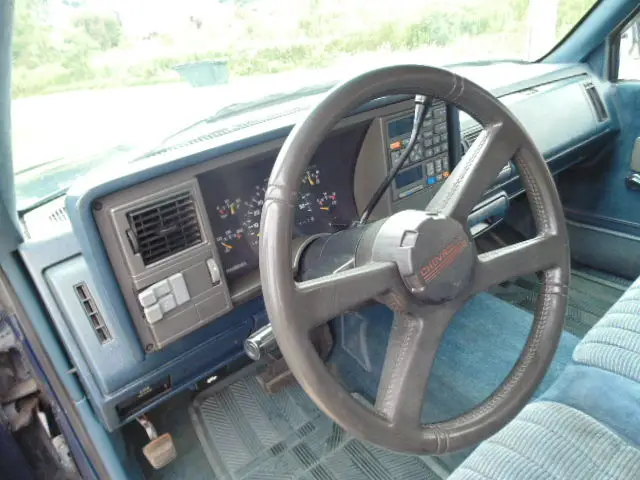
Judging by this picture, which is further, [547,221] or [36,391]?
[36,391]

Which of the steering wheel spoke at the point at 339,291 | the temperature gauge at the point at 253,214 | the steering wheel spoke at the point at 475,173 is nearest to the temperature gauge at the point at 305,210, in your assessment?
the temperature gauge at the point at 253,214

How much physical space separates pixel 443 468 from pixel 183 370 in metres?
0.85

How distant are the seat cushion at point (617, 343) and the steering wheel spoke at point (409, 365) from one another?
1.08ft

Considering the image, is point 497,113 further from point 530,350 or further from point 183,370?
point 183,370

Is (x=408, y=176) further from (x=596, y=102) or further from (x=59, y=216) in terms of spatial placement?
(x=596, y=102)

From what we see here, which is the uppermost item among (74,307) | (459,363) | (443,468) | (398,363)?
(74,307)

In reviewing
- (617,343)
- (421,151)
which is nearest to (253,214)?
(421,151)

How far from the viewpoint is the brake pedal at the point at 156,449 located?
5.03ft

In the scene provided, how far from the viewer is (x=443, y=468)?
1.54m

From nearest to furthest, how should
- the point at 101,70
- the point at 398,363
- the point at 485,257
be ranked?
the point at 398,363, the point at 485,257, the point at 101,70

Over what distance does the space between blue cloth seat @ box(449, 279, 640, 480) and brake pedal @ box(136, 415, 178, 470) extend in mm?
1012

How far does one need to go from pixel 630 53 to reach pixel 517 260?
192 cm

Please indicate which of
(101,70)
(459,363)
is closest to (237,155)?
(101,70)

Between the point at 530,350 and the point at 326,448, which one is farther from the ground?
the point at 530,350
